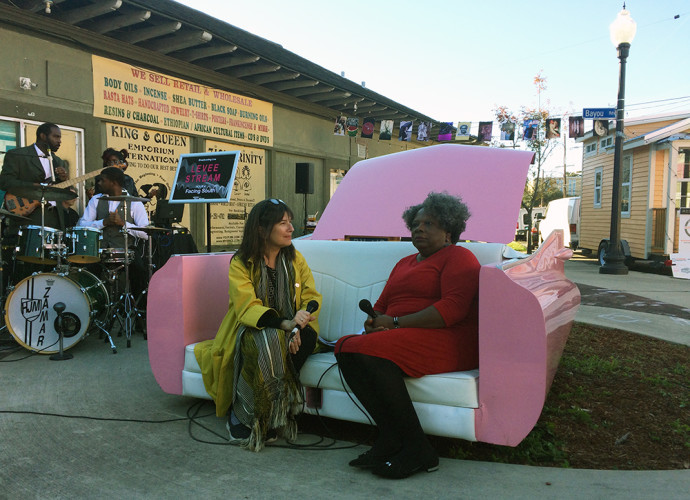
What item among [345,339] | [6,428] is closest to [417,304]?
[345,339]

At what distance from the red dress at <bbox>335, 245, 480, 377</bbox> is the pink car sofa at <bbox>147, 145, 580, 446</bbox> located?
0.34 ft

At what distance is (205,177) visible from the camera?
629cm

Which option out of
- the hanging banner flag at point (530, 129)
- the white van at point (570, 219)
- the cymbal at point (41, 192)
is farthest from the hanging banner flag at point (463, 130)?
the cymbal at point (41, 192)

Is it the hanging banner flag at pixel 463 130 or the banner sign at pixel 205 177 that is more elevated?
the hanging banner flag at pixel 463 130

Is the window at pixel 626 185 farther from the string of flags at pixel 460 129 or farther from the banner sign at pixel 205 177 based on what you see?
the banner sign at pixel 205 177

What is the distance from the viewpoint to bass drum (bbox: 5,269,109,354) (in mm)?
4895

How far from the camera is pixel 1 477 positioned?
99.4 inches

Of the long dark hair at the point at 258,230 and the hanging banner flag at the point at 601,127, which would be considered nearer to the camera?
the long dark hair at the point at 258,230

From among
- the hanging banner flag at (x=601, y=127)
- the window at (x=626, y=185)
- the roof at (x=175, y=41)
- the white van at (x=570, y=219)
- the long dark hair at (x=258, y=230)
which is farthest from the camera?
the white van at (x=570, y=219)

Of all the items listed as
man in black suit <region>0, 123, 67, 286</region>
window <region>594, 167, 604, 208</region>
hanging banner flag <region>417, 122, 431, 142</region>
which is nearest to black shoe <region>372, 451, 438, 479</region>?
man in black suit <region>0, 123, 67, 286</region>

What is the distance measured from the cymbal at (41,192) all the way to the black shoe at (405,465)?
13.8ft

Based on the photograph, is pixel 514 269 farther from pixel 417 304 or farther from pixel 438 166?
pixel 438 166

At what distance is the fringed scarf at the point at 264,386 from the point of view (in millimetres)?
2953

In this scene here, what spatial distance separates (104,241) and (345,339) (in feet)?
12.6
